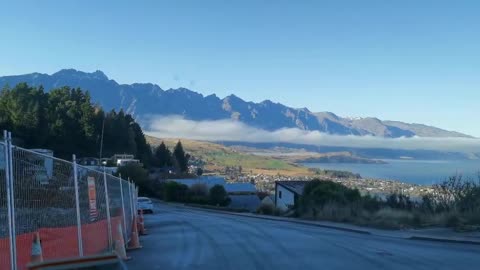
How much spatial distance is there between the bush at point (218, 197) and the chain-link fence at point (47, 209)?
236ft

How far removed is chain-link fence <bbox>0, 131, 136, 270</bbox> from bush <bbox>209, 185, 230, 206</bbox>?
236 feet

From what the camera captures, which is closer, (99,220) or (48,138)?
(99,220)

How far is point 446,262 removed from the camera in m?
15.1

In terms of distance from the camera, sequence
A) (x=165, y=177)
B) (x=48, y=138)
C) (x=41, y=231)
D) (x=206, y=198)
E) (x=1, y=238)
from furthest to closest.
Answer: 1. (x=165, y=177)
2. (x=48, y=138)
3. (x=206, y=198)
4. (x=41, y=231)
5. (x=1, y=238)

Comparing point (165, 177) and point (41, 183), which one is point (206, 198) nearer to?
point (165, 177)

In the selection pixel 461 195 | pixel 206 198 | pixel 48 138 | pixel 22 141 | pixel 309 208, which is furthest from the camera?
pixel 48 138

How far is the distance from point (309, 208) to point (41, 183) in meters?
31.9

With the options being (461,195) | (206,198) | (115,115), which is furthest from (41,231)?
(115,115)

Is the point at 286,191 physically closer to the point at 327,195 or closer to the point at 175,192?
the point at 175,192

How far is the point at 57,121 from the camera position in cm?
10919

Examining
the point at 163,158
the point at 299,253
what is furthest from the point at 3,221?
the point at 163,158

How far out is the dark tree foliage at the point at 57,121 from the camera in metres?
104

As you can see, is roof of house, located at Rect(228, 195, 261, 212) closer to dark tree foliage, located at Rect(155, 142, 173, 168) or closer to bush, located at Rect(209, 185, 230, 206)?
bush, located at Rect(209, 185, 230, 206)

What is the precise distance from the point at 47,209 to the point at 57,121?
101 m
